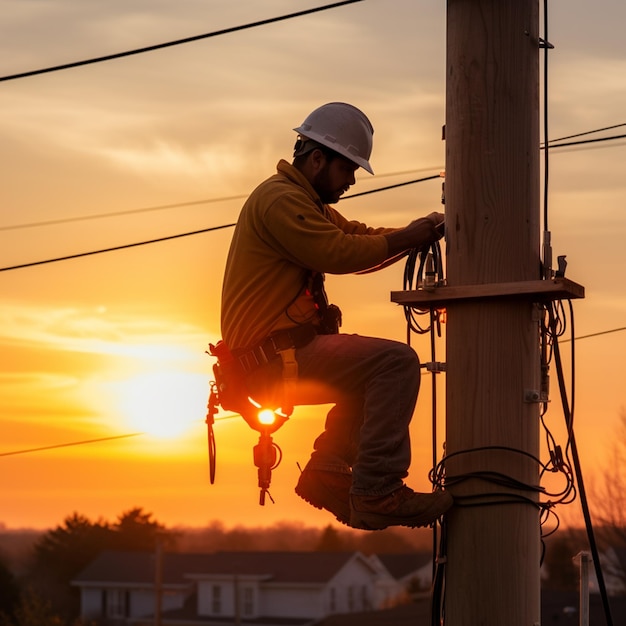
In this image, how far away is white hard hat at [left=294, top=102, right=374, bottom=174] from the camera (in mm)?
6363

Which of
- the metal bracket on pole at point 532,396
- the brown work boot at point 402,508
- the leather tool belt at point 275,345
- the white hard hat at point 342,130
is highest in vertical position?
the white hard hat at point 342,130

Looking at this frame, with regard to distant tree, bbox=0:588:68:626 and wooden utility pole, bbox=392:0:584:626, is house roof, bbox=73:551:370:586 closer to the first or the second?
distant tree, bbox=0:588:68:626

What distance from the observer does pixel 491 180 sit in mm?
5984

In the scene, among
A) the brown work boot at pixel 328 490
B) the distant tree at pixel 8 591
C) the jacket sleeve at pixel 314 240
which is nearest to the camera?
the jacket sleeve at pixel 314 240

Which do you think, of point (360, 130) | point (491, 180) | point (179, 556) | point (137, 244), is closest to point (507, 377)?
point (491, 180)

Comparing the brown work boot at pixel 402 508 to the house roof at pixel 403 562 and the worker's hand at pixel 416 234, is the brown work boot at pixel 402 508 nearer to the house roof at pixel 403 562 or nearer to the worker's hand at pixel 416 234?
the worker's hand at pixel 416 234

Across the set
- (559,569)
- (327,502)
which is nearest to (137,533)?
(559,569)

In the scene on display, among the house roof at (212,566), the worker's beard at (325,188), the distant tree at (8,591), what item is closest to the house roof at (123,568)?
the house roof at (212,566)

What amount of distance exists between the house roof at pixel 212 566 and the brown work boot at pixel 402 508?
55.6 meters

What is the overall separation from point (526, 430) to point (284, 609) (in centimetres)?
5609

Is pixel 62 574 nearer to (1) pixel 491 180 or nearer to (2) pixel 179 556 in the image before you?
(2) pixel 179 556

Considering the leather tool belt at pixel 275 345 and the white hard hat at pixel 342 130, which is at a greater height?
the white hard hat at pixel 342 130

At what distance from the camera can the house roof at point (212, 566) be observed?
61.1 metres

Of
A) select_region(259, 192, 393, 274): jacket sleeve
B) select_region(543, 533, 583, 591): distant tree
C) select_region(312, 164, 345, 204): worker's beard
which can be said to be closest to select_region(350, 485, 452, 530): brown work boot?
select_region(259, 192, 393, 274): jacket sleeve
